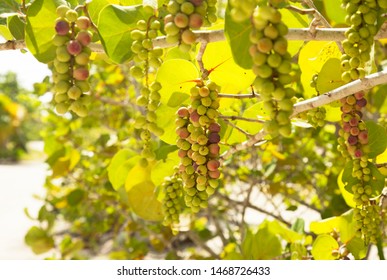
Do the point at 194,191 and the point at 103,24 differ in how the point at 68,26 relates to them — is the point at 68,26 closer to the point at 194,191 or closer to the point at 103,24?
the point at 103,24

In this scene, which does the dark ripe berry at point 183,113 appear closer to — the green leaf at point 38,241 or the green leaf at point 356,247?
the green leaf at point 356,247

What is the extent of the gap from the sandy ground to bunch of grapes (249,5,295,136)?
7.59 ft

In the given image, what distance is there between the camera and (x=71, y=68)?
22.5 inches

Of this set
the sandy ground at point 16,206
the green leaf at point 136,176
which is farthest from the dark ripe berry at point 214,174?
the sandy ground at point 16,206

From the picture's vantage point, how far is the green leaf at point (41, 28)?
25.7 inches

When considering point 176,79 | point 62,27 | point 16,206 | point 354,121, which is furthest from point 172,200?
point 16,206

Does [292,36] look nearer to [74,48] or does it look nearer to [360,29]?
[360,29]

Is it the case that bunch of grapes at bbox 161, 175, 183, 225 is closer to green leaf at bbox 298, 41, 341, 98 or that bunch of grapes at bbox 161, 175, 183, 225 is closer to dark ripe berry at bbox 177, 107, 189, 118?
dark ripe berry at bbox 177, 107, 189, 118

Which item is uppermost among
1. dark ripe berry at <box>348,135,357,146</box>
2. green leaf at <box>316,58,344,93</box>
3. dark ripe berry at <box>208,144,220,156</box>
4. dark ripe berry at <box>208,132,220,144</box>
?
green leaf at <box>316,58,344,93</box>

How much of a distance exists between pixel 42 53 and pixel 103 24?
0.10 meters

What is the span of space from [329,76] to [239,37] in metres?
0.41

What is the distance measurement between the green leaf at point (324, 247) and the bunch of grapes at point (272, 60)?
708mm

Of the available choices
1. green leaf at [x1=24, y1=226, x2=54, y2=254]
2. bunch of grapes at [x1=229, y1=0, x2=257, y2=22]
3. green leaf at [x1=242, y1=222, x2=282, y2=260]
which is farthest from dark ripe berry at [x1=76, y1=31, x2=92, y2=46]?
green leaf at [x1=24, y1=226, x2=54, y2=254]

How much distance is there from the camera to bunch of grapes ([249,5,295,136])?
469mm
